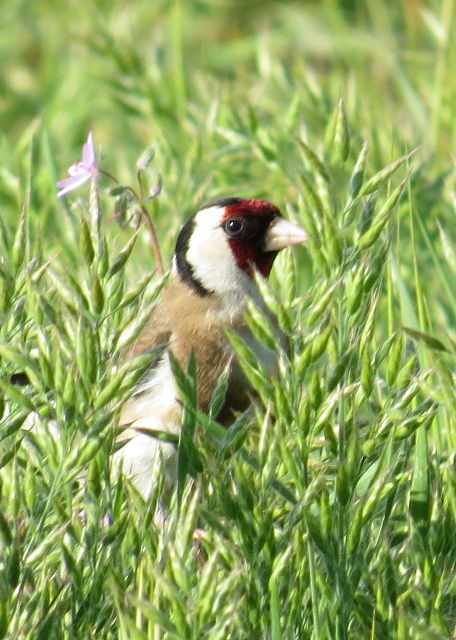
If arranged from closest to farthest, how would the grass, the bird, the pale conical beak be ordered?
1. the grass
2. the bird
3. the pale conical beak

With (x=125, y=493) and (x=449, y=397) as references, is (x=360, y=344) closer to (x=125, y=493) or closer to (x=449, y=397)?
(x=449, y=397)

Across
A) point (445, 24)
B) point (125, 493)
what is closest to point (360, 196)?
point (125, 493)

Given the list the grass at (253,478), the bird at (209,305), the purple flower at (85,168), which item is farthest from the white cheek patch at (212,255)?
the grass at (253,478)

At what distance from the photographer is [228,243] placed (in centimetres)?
Answer: 252

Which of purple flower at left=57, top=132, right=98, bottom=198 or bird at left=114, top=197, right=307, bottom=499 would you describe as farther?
bird at left=114, top=197, right=307, bottom=499

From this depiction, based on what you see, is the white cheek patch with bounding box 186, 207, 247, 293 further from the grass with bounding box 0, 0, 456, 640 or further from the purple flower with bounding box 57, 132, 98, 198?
the grass with bounding box 0, 0, 456, 640

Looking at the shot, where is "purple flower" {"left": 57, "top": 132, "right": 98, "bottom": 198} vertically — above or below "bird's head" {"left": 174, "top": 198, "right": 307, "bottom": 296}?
above

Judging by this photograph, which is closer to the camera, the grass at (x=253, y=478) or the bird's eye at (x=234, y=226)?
the grass at (x=253, y=478)

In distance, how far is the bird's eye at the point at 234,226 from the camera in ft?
8.20

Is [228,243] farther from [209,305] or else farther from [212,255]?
[209,305]

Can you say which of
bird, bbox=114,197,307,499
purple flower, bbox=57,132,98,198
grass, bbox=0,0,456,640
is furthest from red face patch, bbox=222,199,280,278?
grass, bbox=0,0,456,640

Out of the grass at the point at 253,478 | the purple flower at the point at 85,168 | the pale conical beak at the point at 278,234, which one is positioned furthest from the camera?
the pale conical beak at the point at 278,234

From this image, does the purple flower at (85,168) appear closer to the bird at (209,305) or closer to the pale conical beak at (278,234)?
the bird at (209,305)

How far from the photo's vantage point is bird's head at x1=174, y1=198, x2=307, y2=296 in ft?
8.14
